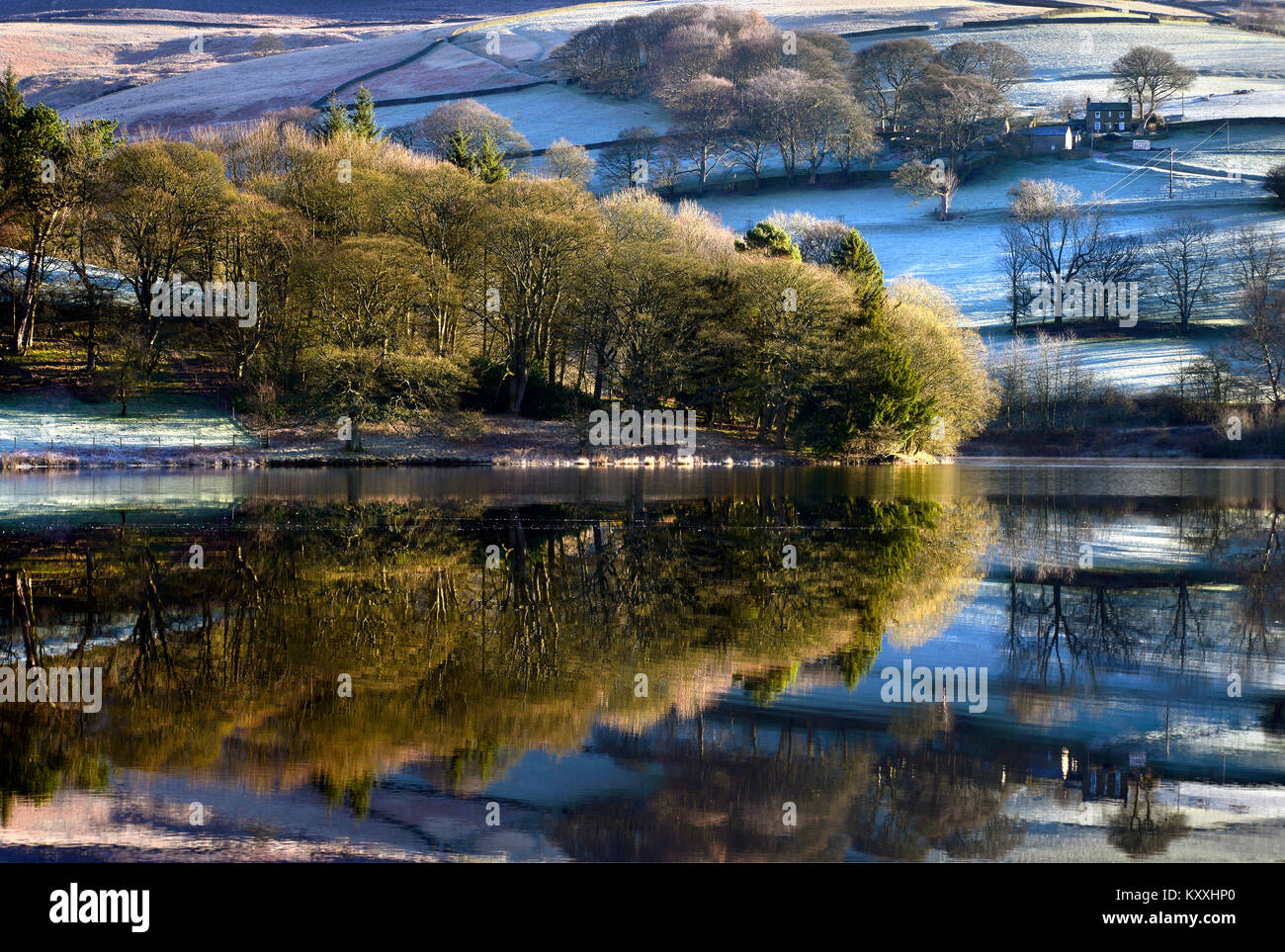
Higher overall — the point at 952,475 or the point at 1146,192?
the point at 1146,192

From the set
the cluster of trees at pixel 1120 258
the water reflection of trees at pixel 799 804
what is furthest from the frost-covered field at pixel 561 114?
the water reflection of trees at pixel 799 804

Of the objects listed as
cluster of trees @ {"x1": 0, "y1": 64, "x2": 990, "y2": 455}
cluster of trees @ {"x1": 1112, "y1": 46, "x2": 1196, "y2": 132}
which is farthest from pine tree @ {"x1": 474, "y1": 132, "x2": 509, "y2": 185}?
cluster of trees @ {"x1": 1112, "y1": 46, "x2": 1196, "y2": 132}

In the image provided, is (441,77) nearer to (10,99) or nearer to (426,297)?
(10,99)

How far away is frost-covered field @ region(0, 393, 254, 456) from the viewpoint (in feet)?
181

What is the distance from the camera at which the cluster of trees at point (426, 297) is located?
5816cm

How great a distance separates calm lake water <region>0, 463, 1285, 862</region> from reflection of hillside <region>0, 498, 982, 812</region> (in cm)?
5

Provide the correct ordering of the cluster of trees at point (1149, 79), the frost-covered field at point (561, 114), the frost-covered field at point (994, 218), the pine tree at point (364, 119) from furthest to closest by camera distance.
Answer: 1. the frost-covered field at point (561, 114)
2. the cluster of trees at point (1149, 79)
3. the frost-covered field at point (994, 218)
4. the pine tree at point (364, 119)

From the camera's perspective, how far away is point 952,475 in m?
54.6

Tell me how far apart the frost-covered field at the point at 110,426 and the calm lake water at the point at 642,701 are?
3472cm

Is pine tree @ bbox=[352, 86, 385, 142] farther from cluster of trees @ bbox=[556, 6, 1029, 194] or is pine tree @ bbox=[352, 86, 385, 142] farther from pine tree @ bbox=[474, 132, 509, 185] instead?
cluster of trees @ bbox=[556, 6, 1029, 194]

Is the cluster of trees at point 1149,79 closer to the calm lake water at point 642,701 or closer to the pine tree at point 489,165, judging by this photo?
the pine tree at point 489,165

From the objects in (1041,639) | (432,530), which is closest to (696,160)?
(432,530)

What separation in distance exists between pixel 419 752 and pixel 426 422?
50168mm
